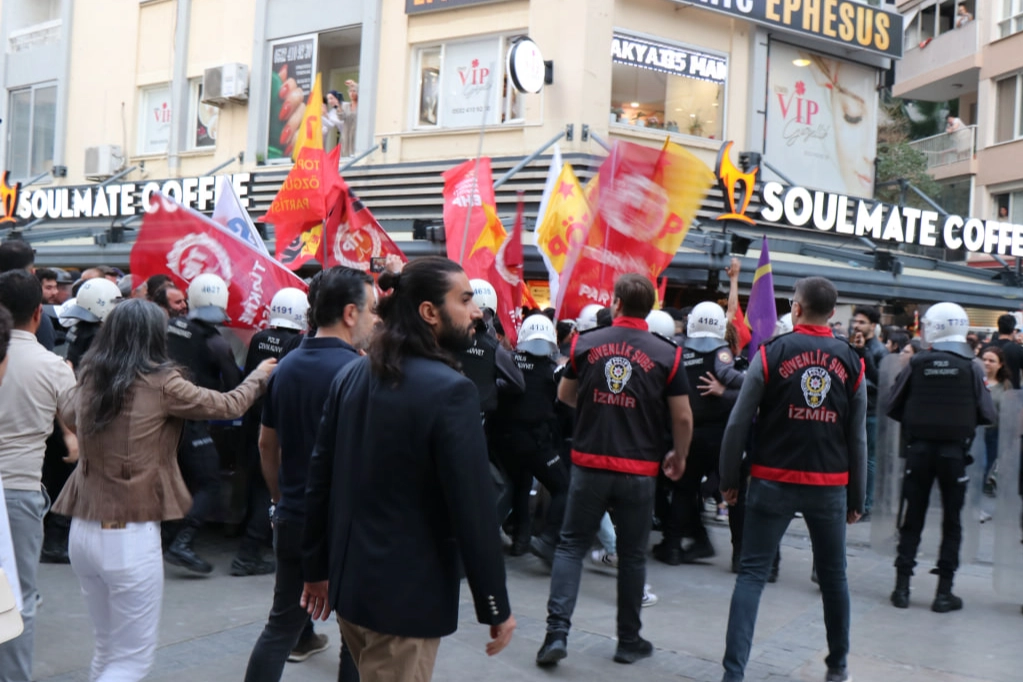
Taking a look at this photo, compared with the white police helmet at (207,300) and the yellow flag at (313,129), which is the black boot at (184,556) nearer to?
the white police helmet at (207,300)

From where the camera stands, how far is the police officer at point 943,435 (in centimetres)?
702

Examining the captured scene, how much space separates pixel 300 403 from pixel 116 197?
14.7 meters

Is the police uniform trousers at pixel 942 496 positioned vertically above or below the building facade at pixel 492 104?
below

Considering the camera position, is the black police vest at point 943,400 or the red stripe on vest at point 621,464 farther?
the black police vest at point 943,400

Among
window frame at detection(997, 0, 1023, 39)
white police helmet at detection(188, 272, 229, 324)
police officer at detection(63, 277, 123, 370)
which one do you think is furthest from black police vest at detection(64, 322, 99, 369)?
window frame at detection(997, 0, 1023, 39)

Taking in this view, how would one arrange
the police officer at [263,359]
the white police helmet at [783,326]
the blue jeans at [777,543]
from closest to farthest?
the blue jeans at [777,543] < the police officer at [263,359] < the white police helmet at [783,326]

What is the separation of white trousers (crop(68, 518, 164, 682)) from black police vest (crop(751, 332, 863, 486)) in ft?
9.79

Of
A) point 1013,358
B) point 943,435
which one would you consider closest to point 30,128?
point 1013,358

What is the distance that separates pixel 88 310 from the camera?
7.69m

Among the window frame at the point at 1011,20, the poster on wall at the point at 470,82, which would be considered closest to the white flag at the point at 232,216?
the poster on wall at the point at 470,82

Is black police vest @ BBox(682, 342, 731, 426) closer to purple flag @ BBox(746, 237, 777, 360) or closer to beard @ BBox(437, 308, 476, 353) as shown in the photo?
purple flag @ BBox(746, 237, 777, 360)

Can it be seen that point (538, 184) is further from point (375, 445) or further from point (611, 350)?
point (375, 445)

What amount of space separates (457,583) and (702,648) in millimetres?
3302

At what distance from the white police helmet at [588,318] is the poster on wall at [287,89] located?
33.8 ft
